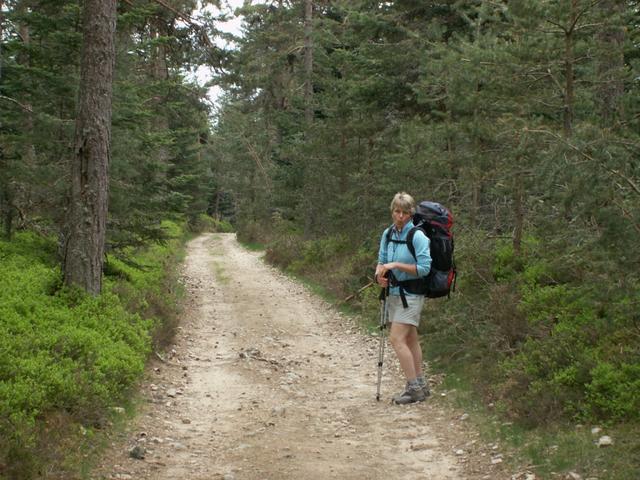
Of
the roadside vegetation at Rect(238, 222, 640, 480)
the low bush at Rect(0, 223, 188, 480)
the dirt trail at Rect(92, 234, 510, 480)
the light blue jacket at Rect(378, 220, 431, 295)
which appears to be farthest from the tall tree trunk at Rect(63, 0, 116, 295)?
the roadside vegetation at Rect(238, 222, 640, 480)

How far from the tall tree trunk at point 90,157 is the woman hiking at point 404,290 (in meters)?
4.31

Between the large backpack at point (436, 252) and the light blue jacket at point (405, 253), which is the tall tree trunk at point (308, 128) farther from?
the large backpack at point (436, 252)

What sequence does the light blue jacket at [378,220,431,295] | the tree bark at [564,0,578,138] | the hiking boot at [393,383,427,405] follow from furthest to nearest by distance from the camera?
the tree bark at [564,0,578,138] → the hiking boot at [393,383,427,405] → the light blue jacket at [378,220,431,295]

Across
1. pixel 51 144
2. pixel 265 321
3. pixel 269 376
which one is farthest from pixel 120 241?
pixel 269 376

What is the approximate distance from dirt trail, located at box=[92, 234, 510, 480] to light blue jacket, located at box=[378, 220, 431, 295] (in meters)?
1.60

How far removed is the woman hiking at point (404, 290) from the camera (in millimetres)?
6775

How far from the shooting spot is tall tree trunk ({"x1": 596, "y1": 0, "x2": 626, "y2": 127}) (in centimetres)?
753

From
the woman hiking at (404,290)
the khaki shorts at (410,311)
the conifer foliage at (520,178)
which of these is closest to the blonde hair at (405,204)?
the woman hiking at (404,290)

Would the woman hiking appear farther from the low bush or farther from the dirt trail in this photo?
the low bush

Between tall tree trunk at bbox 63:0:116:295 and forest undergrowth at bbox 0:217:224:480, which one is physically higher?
tall tree trunk at bbox 63:0:116:295

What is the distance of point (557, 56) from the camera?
833 centimetres

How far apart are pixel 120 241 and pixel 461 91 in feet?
23.4

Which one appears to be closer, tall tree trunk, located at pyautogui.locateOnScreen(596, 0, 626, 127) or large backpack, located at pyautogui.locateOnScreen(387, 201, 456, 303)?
large backpack, located at pyautogui.locateOnScreen(387, 201, 456, 303)

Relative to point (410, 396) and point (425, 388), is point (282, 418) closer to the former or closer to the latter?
point (410, 396)
